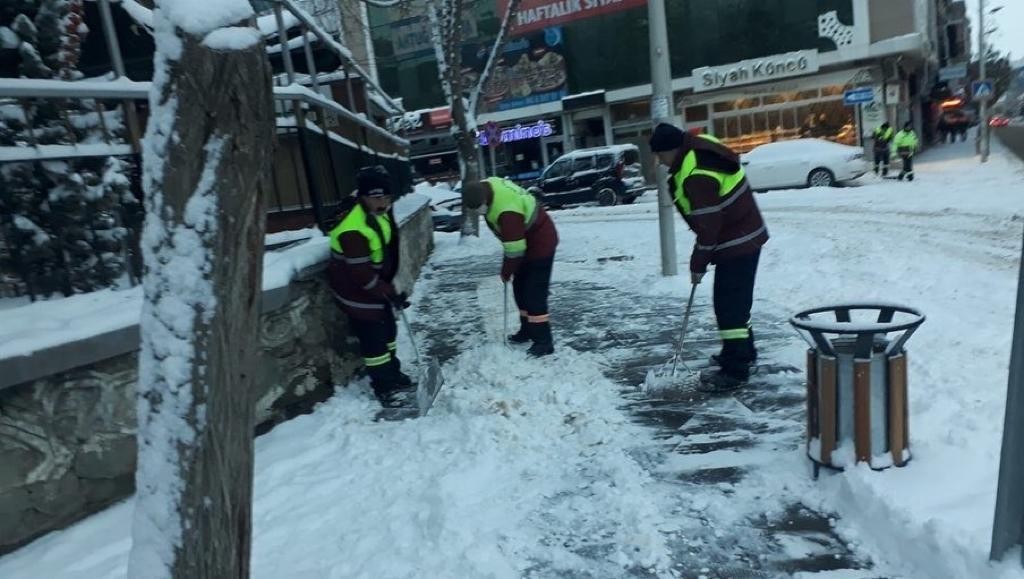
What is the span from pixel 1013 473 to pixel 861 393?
2.66 feet

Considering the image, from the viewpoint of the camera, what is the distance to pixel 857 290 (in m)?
7.32

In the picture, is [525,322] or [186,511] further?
[525,322]

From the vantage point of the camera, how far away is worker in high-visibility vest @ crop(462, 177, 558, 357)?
614 centimetres

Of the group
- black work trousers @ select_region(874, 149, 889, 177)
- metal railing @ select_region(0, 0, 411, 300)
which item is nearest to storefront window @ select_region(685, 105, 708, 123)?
black work trousers @ select_region(874, 149, 889, 177)

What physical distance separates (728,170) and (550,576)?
294 centimetres

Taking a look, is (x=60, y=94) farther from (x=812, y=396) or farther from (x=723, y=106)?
(x=723, y=106)

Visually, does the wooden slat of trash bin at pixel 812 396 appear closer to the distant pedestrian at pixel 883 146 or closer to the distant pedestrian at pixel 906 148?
the distant pedestrian at pixel 906 148

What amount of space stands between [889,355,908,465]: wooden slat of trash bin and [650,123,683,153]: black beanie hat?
2148 millimetres

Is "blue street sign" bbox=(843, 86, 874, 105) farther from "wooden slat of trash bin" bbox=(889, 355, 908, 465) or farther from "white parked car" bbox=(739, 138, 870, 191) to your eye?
"wooden slat of trash bin" bbox=(889, 355, 908, 465)

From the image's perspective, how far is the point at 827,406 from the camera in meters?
Answer: 3.47

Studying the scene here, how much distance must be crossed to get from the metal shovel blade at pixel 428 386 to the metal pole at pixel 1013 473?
3.53 metres

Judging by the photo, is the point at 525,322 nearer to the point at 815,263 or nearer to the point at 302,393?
the point at 302,393

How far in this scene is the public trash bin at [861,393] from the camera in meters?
3.33

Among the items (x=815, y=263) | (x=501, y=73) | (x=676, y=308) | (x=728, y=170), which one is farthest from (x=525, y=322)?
(x=501, y=73)
